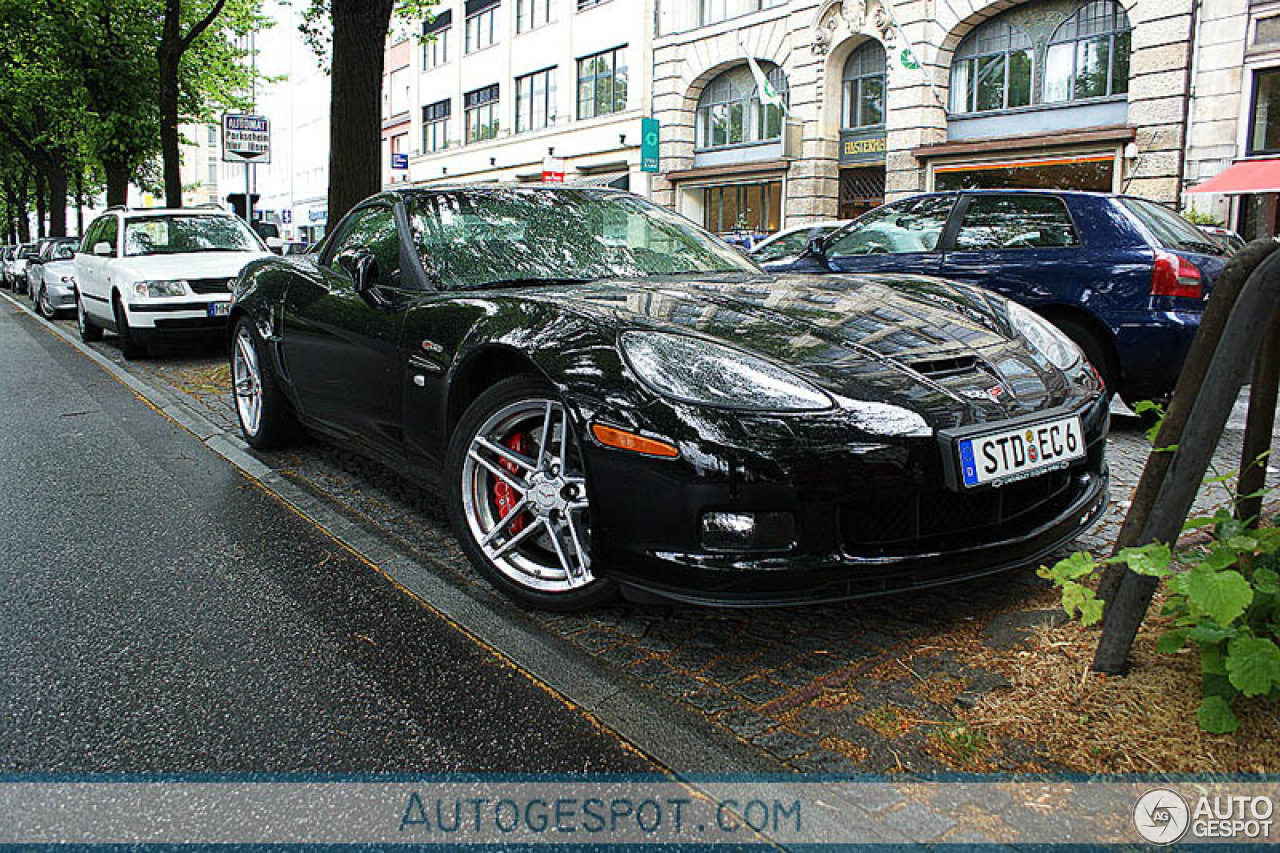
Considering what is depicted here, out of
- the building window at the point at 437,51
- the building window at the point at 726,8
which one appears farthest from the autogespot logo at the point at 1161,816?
the building window at the point at 437,51

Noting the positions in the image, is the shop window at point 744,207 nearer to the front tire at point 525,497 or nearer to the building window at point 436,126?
the building window at point 436,126

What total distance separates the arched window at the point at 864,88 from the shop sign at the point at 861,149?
333mm

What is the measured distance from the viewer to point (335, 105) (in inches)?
357

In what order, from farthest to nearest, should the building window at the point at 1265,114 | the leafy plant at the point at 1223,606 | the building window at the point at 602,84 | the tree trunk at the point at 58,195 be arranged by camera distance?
the building window at the point at 602,84
the tree trunk at the point at 58,195
the building window at the point at 1265,114
the leafy plant at the point at 1223,606

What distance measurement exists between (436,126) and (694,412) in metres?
44.5

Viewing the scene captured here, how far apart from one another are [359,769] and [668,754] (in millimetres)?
719

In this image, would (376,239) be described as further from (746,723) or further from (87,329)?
(87,329)

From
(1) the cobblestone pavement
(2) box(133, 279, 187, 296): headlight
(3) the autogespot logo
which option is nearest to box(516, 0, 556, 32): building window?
(2) box(133, 279, 187, 296): headlight

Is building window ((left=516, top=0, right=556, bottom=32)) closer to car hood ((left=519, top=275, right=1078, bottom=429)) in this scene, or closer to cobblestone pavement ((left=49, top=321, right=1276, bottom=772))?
car hood ((left=519, top=275, right=1078, bottom=429))

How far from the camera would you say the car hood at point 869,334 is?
290cm

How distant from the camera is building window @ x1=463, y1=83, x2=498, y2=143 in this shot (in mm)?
39875

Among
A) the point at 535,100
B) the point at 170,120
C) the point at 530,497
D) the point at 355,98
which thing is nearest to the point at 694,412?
the point at 530,497

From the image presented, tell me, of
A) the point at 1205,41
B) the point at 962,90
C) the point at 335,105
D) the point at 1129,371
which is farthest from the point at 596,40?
the point at 1129,371

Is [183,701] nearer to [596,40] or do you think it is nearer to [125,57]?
[125,57]
